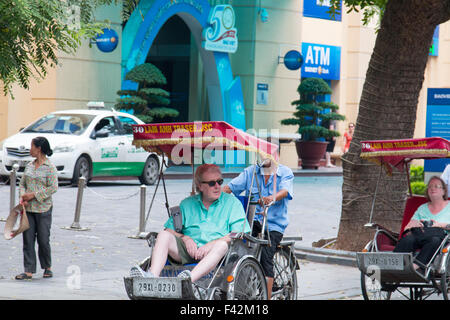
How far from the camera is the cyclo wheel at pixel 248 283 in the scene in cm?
720

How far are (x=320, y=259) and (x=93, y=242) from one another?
127 inches

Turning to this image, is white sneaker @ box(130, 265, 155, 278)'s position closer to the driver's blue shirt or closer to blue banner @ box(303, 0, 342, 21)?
the driver's blue shirt

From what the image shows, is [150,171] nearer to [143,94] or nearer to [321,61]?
[143,94]

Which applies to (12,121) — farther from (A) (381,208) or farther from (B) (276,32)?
(A) (381,208)

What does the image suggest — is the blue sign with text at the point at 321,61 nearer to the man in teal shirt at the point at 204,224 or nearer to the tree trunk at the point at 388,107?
the tree trunk at the point at 388,107

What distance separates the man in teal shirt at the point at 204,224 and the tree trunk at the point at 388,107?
4600mm

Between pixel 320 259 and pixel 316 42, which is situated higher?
pixel 316 42

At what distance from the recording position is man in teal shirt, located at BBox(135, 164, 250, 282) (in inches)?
300

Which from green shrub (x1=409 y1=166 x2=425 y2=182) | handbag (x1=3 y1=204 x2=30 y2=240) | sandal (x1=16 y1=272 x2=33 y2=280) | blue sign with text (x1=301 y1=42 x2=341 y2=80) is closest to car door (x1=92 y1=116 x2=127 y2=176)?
green shrub (x1=409 y1=166 x2=425 y2=182)

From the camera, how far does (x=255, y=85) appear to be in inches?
1278

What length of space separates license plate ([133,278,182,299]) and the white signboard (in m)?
22.8

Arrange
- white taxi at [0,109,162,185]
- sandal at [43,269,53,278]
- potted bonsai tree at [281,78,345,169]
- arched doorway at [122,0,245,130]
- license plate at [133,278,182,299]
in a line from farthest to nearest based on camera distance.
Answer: potted bonsai tree at [281,78,345,169], arched doorway at [122,0,245,130], white taxi at [0,109,162,185], sandal at [43,269,53,278], license plate at [133,278,182,299]
